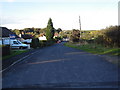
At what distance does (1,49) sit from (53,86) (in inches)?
483

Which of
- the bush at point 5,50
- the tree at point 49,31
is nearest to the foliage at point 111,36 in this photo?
the bush at point 5,50

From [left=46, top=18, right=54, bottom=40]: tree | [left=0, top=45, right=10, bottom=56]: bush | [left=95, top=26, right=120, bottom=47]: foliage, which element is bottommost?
[left=0, top=45, right=10, bottom=56]: bush

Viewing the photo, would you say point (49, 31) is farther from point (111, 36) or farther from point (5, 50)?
point (5, 50)

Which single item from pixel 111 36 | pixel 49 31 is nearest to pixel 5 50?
pixel 111 36

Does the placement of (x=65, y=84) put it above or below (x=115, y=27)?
below

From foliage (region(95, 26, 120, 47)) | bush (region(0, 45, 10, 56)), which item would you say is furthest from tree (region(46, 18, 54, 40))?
bush (region(0, 45, 10, 56))

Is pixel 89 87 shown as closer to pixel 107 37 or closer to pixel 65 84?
pixel 65 84

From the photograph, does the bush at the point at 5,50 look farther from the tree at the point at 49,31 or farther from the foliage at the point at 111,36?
the tree at the point at 49,31

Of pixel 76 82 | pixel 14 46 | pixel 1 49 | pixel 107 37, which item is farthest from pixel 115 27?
pixel 76 82

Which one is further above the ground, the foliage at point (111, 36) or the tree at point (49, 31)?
the tree at point (49, 31)

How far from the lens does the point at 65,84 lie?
23.9 ft

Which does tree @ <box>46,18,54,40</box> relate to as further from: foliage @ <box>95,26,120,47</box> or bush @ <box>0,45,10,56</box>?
bush @ <box>0,45,10,56</box>

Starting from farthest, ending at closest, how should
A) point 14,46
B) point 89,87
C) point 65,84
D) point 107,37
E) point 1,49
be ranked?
point 14,46 → point 107,37 → point 1,49 → point 65,84 → point 89,87

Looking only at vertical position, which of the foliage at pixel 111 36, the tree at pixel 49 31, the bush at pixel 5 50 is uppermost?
the tree at pixel 49 31
